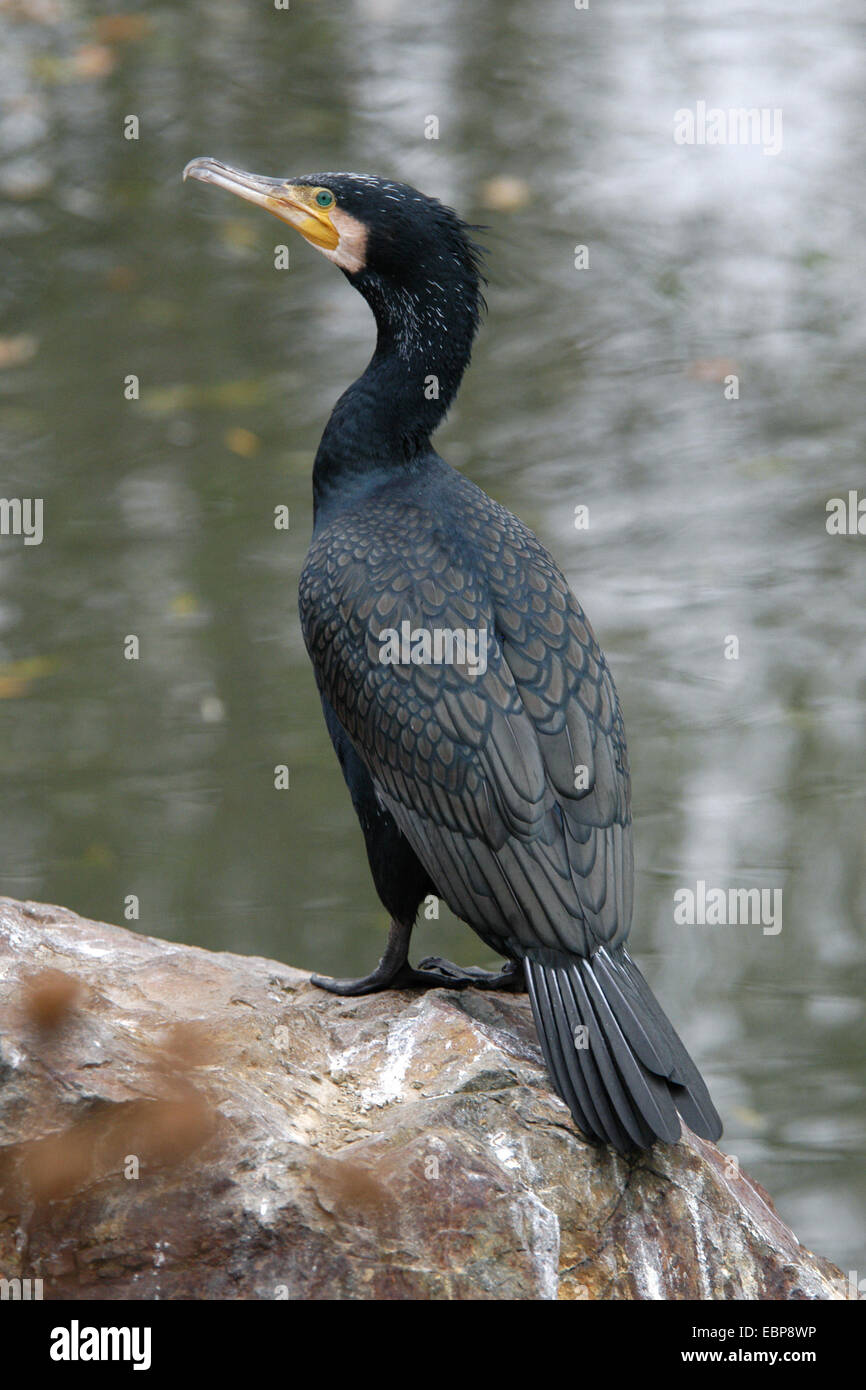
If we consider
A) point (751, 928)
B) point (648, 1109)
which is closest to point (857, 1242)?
point (751, 928)

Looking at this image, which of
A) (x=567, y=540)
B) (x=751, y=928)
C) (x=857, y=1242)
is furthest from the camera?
(x=567, y=540)

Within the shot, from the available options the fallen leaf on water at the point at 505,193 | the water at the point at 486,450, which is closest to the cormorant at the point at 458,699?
the water at the point at 486,450

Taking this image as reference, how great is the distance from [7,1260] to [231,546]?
4.64 meters

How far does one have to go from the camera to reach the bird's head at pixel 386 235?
392 cm

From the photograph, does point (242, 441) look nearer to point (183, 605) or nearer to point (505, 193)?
point (183, 605)

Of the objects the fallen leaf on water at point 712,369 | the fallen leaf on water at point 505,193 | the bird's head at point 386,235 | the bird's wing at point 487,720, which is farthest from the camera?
the fallen leaf on water at point 505,193

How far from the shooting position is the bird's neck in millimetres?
3965

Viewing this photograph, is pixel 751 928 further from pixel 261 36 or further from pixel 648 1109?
pixel 261 36

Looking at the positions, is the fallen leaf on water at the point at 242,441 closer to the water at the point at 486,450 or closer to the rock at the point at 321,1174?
the water at the point at 486,450

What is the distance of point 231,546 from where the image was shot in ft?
24.0

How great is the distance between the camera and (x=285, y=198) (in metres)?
4.06

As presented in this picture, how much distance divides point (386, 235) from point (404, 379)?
0.31 m

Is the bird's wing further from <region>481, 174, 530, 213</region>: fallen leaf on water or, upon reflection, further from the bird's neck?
<region>481, 174, 530, 213</region>: fallen leaf on water

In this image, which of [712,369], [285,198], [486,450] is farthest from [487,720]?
[712,369]
